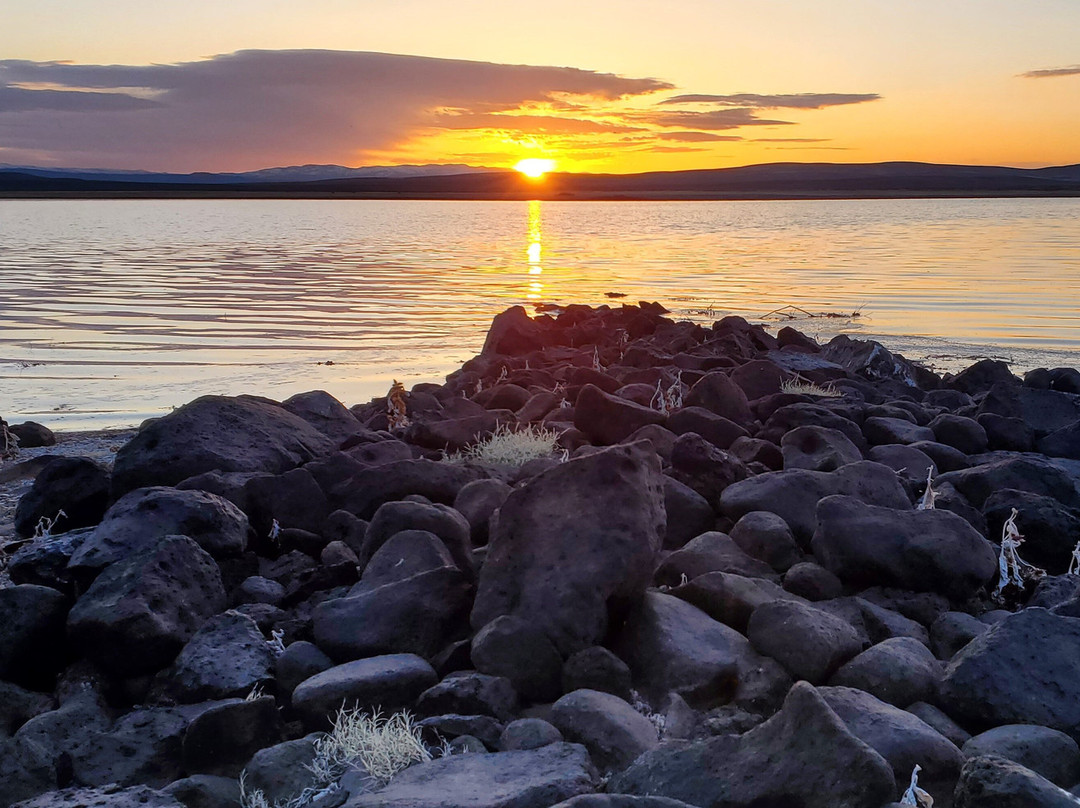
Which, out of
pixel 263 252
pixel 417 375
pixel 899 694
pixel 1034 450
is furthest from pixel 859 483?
pixel 263 252

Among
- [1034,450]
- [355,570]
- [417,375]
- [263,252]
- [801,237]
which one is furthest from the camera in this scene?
[801,237]

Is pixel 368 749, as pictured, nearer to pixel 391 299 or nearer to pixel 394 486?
pixel 394 486

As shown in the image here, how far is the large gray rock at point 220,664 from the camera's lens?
4.32 m

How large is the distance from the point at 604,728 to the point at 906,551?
82.8 inches

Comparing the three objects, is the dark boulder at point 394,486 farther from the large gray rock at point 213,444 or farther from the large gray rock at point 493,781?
the large gray rock at point 493,781

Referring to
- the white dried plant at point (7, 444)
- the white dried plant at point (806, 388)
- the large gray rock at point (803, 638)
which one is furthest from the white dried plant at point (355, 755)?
the white dried plant at point (806, 388)

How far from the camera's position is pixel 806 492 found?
5793 mm

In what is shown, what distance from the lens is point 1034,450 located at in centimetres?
832

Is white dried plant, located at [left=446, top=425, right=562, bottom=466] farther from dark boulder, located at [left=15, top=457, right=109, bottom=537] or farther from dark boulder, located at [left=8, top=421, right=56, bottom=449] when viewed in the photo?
dark boulder, located at [left=8, top=421, right=56, bottom=449]

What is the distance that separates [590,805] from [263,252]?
36588 mm

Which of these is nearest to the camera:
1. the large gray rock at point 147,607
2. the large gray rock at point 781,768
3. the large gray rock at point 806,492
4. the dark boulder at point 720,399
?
the large gray rock at point 781,768

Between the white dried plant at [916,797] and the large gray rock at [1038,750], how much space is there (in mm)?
463

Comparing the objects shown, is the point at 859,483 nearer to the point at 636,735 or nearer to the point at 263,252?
the point at 636,735

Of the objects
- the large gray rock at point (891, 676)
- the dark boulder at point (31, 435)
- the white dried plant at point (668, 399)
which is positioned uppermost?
the white dried plant at point (668, 399)
